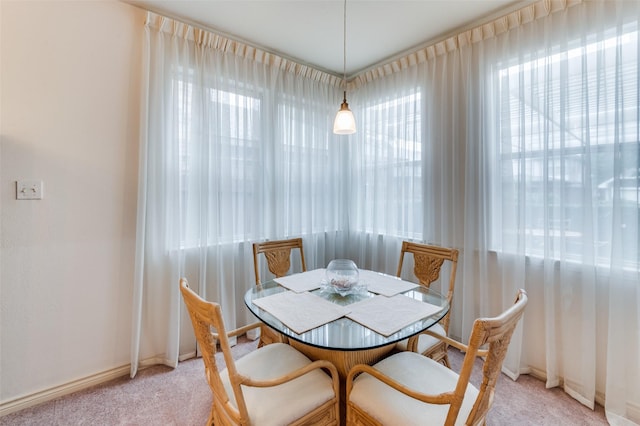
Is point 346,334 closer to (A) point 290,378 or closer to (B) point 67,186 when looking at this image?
(A) point 290,378

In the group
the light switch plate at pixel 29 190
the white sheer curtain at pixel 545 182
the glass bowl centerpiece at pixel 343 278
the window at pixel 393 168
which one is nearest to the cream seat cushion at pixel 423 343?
the glass bowl centerpiece at pixel 343 278

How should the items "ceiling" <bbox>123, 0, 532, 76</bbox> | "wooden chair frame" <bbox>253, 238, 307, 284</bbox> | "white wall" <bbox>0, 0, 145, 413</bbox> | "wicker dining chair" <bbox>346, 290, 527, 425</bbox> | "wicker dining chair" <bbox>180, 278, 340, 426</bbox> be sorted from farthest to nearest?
1. "wooden chair frame" <bbox>253, 238, 307, 284</bbox>
2. "ceiling" <bbox>123, 0, 532, 76</bbox>
3. "white wall" <bbox>0, 0, 145, 413</bbox>
4. "wicker dining chair" <bbox>180, 278, 340, 426</bbox>
5. "wicker dining chair" <bbox>346, 290, 527, 425</bbox>

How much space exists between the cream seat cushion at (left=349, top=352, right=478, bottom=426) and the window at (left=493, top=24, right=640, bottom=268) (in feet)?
4.42

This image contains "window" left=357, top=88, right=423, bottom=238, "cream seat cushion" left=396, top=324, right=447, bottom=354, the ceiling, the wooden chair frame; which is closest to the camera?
"cream seat cushion" left=396, top=324, right=447, bottom=354

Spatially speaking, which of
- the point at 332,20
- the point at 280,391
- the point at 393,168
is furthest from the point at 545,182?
the point at 280,391

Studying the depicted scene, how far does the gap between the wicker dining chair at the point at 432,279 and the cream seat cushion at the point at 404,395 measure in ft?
0.66

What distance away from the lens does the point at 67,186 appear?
1887 millimetres

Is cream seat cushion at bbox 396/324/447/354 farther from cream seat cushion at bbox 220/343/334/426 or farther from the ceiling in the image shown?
the ceiling

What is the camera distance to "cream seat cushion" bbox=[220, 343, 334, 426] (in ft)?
3.68

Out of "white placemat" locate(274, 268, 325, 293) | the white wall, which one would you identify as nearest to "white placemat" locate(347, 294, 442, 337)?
"white placemat" locate(274, 268, 325, 293)

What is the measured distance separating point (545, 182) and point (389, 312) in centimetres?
155

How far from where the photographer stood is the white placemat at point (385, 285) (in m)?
1.73

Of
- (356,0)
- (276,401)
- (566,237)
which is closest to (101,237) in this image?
(276,401)

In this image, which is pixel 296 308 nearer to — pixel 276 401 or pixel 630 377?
pixel 276 401
